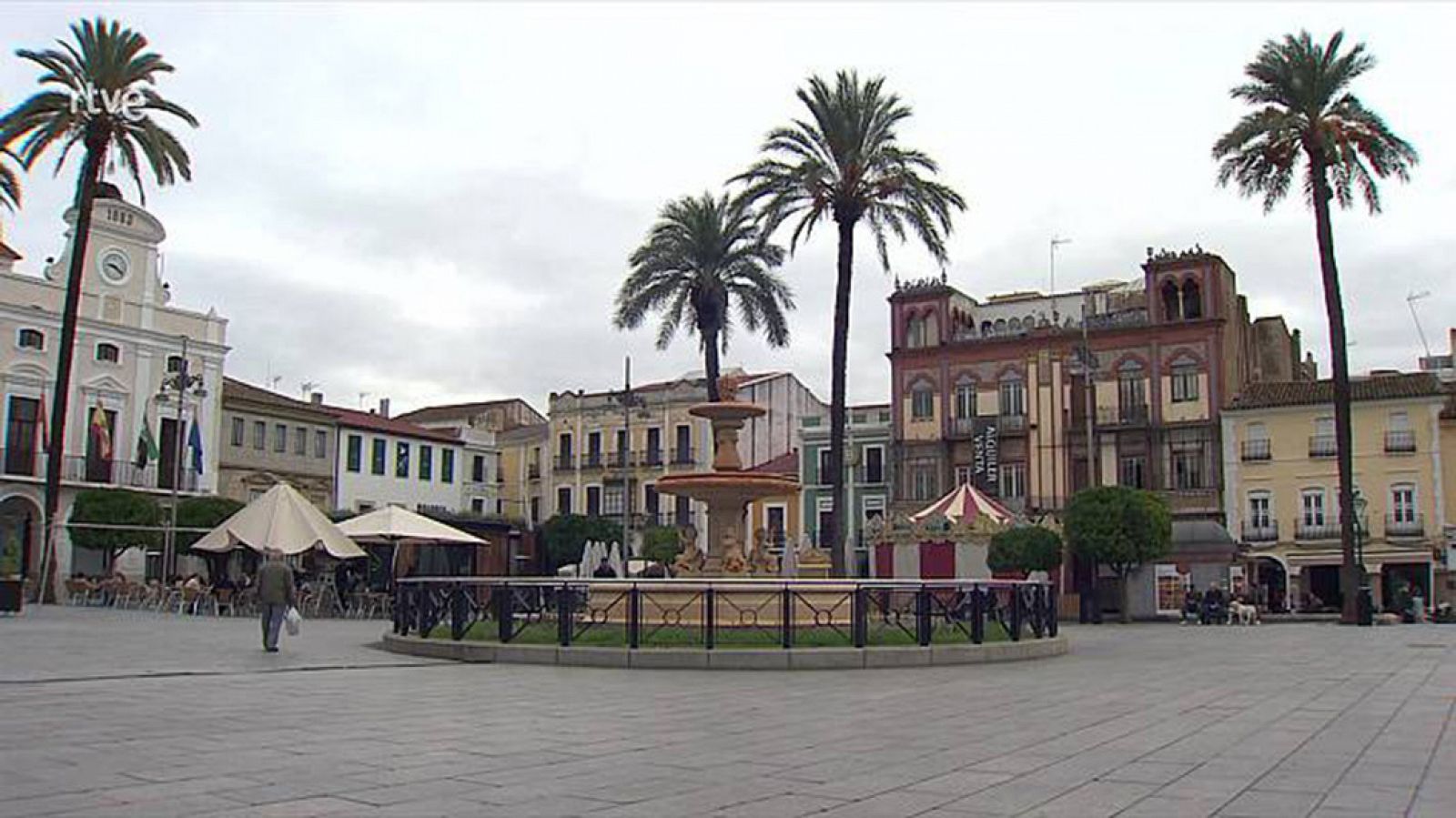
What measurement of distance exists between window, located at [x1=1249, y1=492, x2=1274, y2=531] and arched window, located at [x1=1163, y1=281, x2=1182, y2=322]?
863 cm

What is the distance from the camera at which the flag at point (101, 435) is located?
48.0 metres

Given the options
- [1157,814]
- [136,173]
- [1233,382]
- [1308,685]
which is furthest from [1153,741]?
[1233,382]

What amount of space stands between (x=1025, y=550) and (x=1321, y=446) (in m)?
19.7

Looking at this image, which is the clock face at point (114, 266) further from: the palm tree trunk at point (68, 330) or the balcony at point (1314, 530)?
the balcony at point (1314, 530)

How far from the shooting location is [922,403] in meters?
62.6

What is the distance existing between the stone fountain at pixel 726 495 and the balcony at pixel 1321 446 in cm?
3573

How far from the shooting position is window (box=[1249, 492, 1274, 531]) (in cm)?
5416

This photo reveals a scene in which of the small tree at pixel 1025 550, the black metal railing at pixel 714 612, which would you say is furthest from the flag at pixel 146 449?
the small tree at pixel 1025 550

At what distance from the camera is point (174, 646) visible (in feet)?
69.3

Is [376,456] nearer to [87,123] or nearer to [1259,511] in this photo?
[87,123]

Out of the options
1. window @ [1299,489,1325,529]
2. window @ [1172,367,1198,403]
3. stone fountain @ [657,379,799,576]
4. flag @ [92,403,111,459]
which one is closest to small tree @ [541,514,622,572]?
flag @ [92,403,111,459]

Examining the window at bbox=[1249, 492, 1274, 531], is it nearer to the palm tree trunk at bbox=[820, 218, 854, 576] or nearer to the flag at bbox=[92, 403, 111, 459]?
the palm tree trunk at bbox=[820, 218, 854, 576]

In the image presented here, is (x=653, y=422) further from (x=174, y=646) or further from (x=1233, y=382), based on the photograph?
(x=174, y=646)

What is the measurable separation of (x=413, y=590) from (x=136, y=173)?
968 inches
